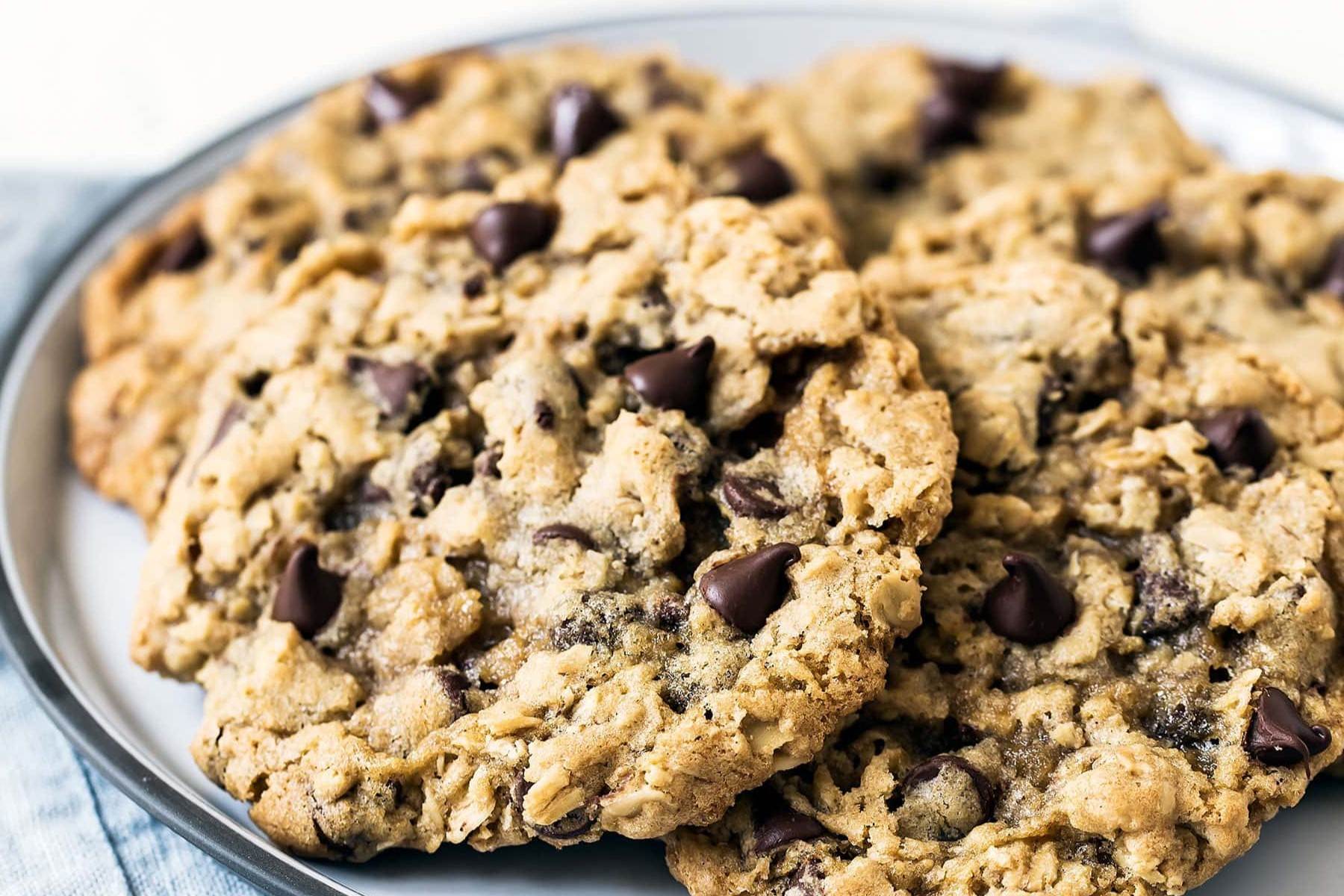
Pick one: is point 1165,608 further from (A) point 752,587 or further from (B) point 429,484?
(B) point 429,484

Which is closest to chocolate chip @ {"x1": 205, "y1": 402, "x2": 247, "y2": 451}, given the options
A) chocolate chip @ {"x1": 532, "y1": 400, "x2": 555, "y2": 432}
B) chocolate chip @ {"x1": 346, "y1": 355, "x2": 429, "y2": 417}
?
chocolate chip @ {"x1": 346, "y1": 355, "x2": 429, "y2": 417}

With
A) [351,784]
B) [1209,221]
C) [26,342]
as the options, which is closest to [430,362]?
[351,784]

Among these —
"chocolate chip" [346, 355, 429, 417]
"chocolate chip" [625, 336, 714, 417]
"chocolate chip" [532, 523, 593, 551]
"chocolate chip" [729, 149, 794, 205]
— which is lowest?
"chocolate chip" [532, 523, 593, 551]

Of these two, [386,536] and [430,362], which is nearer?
→ [386,536]

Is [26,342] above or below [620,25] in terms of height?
below

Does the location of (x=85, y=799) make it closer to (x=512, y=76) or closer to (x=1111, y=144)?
(x=512, y=76)

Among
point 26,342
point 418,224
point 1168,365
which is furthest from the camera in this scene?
point 26,342

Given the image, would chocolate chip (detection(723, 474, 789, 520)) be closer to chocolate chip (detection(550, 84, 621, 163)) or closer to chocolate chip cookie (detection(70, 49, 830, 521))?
chocolate chip cookie (detection(70, 49, 830, 521))
